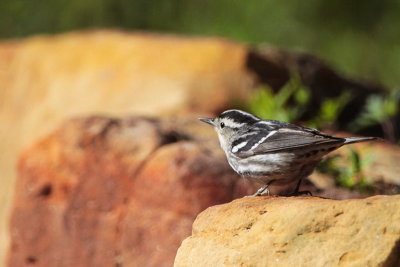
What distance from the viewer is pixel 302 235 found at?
16.0ft

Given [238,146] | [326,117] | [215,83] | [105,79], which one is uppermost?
[238,146]

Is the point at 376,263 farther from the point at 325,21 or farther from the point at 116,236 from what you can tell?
the point at 325,21

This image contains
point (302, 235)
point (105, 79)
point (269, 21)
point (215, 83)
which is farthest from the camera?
point (269, 21)

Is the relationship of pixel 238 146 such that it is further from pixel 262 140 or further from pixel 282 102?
pixel 282 102

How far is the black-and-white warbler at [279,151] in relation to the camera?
6.06 metres

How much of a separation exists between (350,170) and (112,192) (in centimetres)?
173

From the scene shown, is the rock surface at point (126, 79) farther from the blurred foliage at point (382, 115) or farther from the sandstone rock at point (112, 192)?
the sandstone rock at point (112, 192)

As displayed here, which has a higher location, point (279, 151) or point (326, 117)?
point (279, 151)

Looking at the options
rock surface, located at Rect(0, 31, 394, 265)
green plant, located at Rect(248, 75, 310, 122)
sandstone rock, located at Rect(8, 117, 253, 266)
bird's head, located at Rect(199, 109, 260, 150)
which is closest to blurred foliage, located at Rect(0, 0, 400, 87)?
rock surface, located at Rect(0, 31, 394, 265)

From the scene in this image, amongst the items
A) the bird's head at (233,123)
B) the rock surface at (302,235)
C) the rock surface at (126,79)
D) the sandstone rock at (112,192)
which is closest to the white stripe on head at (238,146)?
the bird's head at (233,123)

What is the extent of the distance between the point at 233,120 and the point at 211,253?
6.00 ft

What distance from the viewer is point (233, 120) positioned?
677cm

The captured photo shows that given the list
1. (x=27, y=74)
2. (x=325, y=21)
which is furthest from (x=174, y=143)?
(x=325, y=21)

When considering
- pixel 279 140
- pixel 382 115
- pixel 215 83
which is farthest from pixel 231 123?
pixel 215 83
